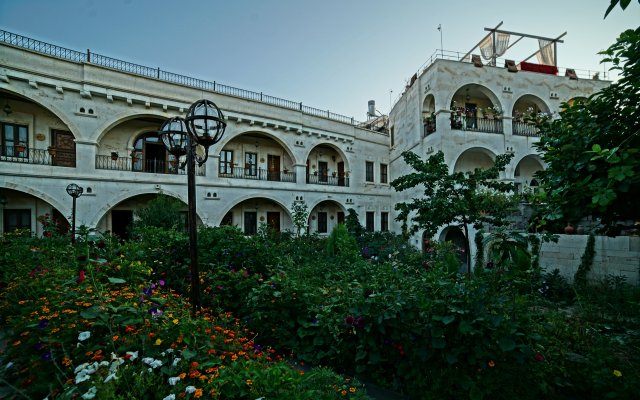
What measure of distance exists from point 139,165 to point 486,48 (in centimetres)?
2191

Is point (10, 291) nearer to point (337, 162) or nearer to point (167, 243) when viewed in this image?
point (167, 243)

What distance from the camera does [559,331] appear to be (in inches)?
163

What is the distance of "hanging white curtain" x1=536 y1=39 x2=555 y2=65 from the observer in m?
18.8

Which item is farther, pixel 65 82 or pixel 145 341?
pixel 65 82

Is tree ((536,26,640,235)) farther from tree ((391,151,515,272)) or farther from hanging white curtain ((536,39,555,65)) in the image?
hanging white curtain ((536,39,555,65))

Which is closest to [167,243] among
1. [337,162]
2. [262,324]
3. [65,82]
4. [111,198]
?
[262,324]

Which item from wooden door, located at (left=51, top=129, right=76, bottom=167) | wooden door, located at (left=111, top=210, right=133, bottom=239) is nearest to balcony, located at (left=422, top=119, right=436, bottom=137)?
wooden door, located at (left=111, top=210, right=133, bottom=239)

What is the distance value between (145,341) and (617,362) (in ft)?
15.8

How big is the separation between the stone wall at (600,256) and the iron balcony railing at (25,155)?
19.3 meters

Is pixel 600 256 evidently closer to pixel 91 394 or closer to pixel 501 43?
pixel 91 394

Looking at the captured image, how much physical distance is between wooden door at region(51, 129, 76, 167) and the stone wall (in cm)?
1882

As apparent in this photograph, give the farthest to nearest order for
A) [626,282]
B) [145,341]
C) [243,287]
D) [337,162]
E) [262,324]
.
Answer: [337,162] → [626,282] → [243,287] → [262,324] → [145,341]

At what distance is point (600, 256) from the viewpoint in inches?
312

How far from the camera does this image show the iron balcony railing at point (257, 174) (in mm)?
16684
